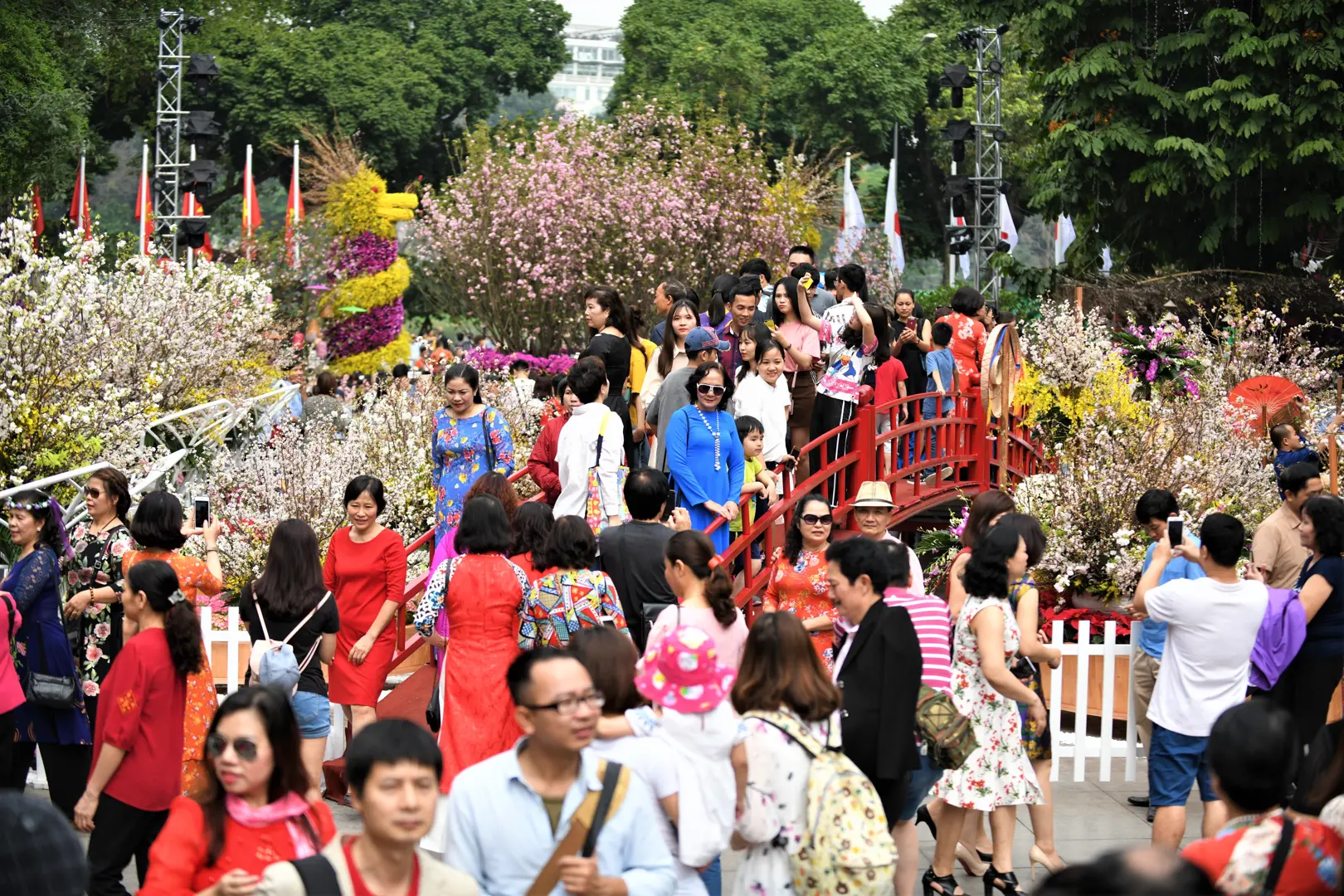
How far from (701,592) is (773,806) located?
134 centimetres

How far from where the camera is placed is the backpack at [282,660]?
678 cm

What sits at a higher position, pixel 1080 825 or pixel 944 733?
pixel 944 733

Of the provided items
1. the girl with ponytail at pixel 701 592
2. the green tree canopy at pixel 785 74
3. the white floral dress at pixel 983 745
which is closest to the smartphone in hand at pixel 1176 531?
the white floral dress at pixel 983 745

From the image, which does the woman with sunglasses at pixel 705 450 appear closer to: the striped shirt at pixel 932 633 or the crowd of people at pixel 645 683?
the crowd of people at pixel 645 683

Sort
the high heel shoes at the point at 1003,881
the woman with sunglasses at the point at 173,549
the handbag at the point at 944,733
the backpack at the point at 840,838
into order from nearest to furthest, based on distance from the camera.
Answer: the backpack at the point at 840,838
the handbag at the point at 944,733
the woman with sunglasses at the point at 173,549
the high heel shoes at the point at 1003,881

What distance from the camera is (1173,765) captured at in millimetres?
6855

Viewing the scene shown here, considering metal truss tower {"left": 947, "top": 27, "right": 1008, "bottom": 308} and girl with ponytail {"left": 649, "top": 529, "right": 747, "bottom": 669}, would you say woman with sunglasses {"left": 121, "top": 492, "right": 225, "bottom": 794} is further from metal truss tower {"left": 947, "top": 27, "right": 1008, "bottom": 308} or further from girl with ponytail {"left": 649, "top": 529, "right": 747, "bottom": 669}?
metal truss tower {"left": 947, "top": 27, "right": 1008, "bottom": 308}

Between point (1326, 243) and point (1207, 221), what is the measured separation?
2161mm

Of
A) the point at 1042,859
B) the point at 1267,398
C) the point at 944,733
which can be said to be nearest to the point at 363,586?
the point at 944,733

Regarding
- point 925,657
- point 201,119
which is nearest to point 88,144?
point 201,119

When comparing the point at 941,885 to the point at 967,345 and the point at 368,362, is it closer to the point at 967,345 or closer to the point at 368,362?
the point at 967,345

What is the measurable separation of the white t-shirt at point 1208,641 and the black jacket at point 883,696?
1.78 m

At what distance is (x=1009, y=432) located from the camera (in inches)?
572

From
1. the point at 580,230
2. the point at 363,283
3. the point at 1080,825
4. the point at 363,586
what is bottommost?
the point at 1080,825
